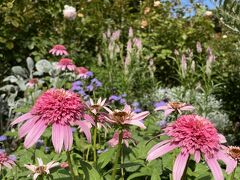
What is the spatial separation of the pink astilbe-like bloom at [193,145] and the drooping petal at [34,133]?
319 millimetres

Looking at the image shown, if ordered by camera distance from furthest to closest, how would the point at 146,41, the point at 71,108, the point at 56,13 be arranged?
the point at 146,41, the point at 56,13, the point at 71,108

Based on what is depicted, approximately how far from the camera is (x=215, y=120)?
469cm

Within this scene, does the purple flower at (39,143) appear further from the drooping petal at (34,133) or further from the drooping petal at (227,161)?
the drooping petal at (227,161)

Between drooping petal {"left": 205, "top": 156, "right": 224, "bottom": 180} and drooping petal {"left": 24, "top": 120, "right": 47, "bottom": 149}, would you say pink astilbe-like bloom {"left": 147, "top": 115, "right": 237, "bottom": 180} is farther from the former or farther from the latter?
Answer: drooping petal {"left": 24, "top": 120, "right": 47, "bottom": 149}

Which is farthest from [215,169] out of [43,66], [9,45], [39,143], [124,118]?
[9,45]

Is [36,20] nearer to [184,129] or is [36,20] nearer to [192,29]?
[192,29]

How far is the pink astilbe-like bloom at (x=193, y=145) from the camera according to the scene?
1.26 meters

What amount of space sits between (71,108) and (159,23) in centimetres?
614

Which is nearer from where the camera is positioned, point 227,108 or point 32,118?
point 32,118

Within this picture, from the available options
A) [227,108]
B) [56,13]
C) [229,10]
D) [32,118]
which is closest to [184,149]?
[32,118]

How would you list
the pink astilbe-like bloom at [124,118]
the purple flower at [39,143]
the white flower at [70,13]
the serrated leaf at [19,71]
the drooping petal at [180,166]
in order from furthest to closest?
the white flower at [70,13] < the serrated leaf at [19,71] < the purple flower at [39,143] < the pink astilbe-like bloom at [124,118] < the drooping petal at [180,166]

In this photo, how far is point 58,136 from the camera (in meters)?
1.29

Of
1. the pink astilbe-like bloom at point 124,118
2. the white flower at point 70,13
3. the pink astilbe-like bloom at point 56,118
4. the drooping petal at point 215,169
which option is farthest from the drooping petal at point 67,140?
the white flower at point 70,13

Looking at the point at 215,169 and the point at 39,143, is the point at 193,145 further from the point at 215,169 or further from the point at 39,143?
the point at 39,143
